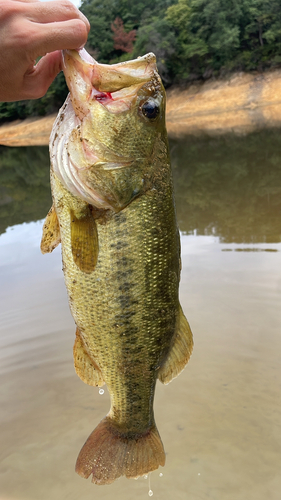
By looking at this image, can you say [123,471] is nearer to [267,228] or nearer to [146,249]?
[146,249]

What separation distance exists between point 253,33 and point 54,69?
42.5 metres

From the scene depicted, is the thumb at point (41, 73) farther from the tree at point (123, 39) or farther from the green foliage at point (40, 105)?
the tree at point (123, 39)

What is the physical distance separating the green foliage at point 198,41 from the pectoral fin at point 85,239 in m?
37.6

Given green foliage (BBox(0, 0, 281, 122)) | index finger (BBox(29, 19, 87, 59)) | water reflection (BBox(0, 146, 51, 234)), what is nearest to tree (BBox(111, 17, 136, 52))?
green foliage (BBox(0, 0, 281, 122))

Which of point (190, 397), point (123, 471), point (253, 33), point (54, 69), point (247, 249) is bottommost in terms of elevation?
point (190, 397)

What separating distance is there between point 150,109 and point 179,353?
1333 mm

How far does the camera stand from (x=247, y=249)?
7086 mm

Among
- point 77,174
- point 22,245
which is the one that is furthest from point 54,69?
point 22,245

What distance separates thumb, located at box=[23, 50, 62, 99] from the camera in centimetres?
224

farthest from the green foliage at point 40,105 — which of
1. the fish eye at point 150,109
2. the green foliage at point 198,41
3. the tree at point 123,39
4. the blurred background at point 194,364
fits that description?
the fish eye at point 150,109

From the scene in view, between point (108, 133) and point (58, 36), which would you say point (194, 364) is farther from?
point (58, 36)

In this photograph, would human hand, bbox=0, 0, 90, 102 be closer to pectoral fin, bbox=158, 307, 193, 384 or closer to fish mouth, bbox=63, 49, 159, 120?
fish mouth, bbox=63, 49, 159, 120

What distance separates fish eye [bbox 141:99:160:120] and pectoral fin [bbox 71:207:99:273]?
542 mm

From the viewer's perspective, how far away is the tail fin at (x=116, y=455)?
2.47 meters
